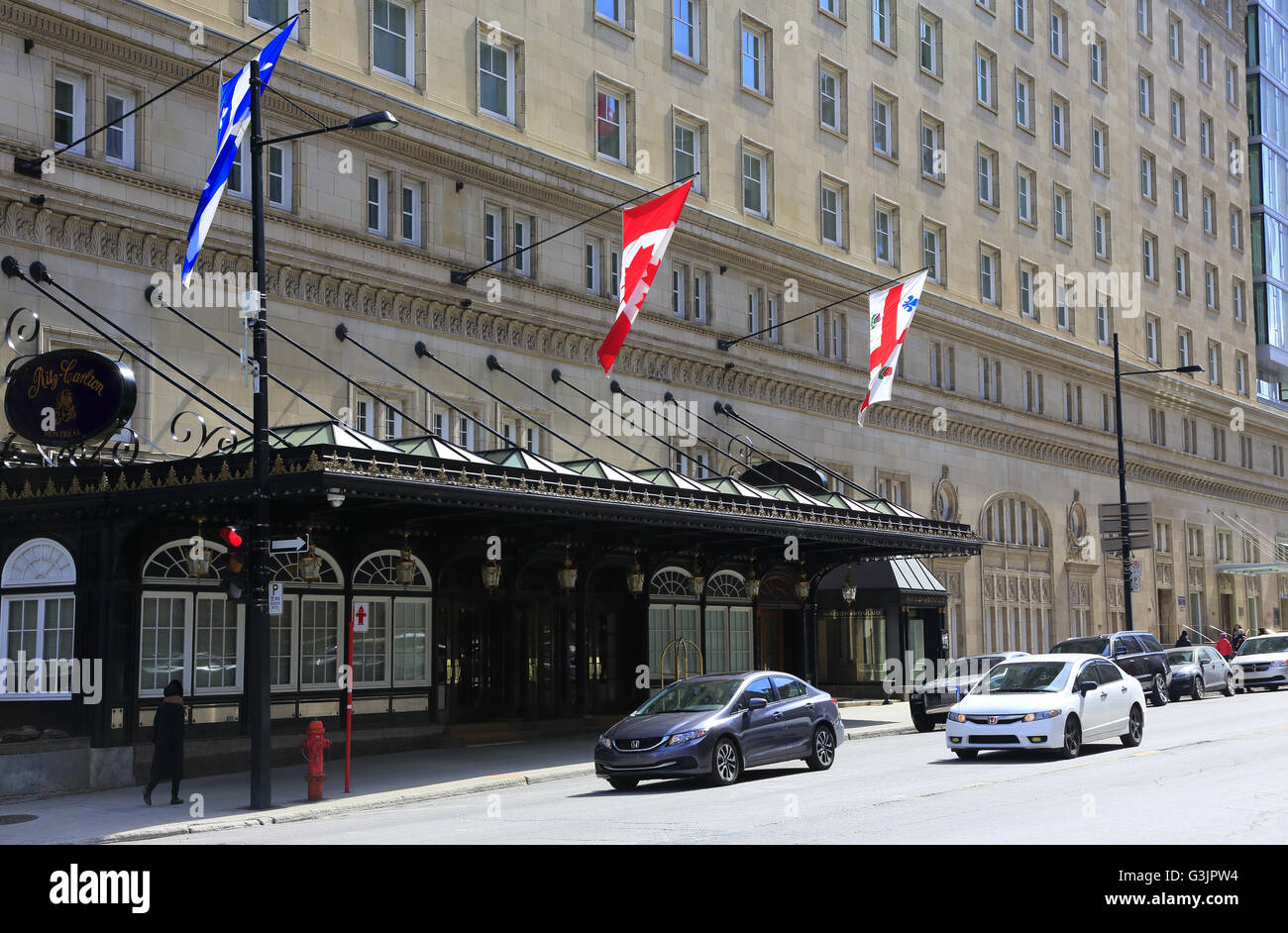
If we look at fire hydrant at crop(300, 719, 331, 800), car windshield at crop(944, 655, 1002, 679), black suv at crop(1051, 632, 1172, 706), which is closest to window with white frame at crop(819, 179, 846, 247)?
black suv at crop(1051, 632, 1172, 706)

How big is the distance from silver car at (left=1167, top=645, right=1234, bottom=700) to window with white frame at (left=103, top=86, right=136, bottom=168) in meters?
29.0

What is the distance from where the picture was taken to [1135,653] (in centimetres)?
3606

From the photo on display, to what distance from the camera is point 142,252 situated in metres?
24.5

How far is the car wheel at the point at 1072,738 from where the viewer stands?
21484 mm

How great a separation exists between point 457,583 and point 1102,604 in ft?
113

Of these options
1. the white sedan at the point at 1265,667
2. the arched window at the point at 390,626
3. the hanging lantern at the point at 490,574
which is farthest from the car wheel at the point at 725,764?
the white sedan at the point at 1265,667

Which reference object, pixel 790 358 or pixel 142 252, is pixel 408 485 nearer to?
pixel 142 252

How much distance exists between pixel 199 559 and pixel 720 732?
910 cm

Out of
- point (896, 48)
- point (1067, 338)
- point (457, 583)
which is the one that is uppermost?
point (896, 48)

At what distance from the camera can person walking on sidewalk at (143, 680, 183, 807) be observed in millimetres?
19766

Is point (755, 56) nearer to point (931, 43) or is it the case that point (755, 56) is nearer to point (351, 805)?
point (931, 43)

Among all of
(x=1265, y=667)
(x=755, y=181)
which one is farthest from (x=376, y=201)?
(x=1265, y=667)

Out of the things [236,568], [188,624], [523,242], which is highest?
[523,242]

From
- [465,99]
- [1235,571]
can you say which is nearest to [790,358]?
[465,99]
